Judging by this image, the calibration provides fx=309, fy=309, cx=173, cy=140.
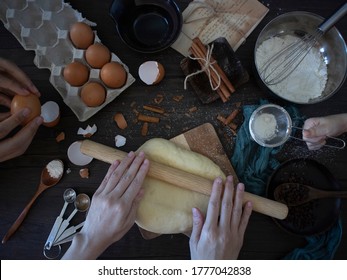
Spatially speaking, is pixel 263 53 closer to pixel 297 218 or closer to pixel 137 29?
pixel 137 29

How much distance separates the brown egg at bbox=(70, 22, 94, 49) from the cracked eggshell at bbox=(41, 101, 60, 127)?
0.69 feet

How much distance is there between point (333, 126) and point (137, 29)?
27.7 inches

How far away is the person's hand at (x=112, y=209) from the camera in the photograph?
32.2 inches

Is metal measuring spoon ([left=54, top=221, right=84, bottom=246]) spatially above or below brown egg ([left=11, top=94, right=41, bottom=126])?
below

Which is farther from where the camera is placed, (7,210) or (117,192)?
(7,210)

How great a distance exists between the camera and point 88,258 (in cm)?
82

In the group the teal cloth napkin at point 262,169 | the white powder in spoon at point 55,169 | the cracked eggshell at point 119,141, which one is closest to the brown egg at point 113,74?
the cracked eggshell at point 119,141

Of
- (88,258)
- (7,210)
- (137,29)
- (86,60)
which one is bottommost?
(7,210)

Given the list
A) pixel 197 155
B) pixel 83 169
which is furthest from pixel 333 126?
pixel 83 169

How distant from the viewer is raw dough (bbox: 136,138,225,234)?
896 millimetres

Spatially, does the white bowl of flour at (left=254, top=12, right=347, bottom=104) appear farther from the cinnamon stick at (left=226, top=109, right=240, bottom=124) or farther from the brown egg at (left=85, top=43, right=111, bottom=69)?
the brown egg at (left=85, top=43, right=111, bottom=69)

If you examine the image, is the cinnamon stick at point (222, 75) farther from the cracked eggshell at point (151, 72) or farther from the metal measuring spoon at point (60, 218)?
the metal measuring spoon at point (60, 218)

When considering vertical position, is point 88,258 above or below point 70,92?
below

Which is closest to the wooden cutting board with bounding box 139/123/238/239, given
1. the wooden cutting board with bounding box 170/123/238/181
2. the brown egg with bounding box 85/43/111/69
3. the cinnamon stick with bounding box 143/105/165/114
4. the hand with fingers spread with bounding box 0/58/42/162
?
the wooden cutting board with bounding box 170/123/238/181
